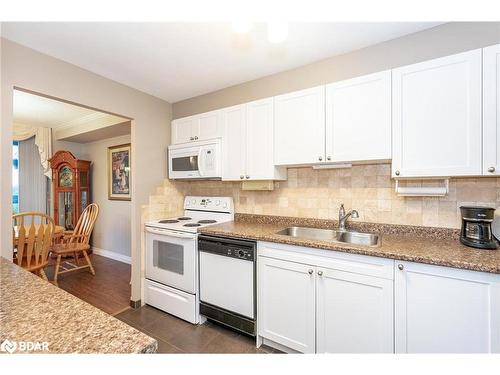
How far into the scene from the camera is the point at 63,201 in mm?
4254

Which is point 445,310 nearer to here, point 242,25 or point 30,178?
point 242,25

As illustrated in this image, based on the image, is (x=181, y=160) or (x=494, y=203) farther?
(x=181, y=160)

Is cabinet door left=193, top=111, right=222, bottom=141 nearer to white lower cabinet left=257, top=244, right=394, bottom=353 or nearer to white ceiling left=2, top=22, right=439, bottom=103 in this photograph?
white ceiling left=2, top=22, right=439, bottom=103

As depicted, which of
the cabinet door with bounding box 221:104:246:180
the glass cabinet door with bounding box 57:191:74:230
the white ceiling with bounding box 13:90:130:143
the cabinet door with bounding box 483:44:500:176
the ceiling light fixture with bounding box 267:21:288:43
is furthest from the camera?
the glass cabinet door with bounding box 57:191:74:230

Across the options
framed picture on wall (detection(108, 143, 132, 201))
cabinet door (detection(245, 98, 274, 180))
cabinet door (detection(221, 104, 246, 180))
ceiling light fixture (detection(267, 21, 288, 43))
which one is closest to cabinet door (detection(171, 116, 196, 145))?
cabinet door (detection(221, 104, 246, 180))

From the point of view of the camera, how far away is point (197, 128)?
259 centimetres

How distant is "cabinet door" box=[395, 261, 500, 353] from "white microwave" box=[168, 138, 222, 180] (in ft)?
5.77

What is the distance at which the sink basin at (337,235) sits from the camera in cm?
187

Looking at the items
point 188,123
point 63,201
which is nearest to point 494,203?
point 188,123

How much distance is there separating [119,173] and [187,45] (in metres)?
2.93

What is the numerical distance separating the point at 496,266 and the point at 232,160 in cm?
193

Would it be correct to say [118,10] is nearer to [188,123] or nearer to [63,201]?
[188,123]

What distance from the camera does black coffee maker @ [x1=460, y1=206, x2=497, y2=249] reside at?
1.34 meters

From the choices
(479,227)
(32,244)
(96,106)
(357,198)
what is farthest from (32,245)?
(479,227)
